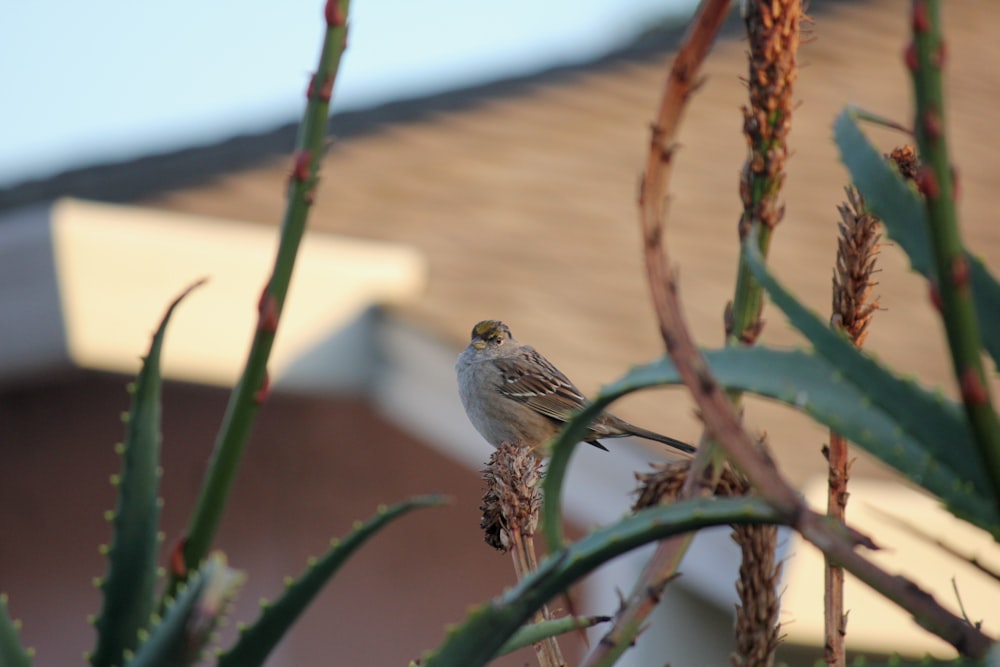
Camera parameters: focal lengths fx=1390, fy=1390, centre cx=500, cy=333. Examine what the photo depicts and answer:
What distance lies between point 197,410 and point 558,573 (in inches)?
247

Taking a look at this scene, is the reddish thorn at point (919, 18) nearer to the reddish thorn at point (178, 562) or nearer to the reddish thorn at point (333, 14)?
the reddish thorn at point (333, 14)

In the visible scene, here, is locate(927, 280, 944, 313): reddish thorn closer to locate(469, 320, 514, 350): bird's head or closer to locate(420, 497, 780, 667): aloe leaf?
locate(420, 497, 780, 667): aloe leaf

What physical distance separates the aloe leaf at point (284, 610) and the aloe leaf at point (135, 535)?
208 mm

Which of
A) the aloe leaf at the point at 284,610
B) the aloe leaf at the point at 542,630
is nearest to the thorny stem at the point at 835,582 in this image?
the aloe leaf at the point at 542,630

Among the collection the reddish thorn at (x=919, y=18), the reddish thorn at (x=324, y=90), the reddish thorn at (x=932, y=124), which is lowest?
the reddish thorn at (x=932, y=124)

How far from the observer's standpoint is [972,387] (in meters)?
1.17

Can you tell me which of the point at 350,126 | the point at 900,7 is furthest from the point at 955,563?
the point at 900,7

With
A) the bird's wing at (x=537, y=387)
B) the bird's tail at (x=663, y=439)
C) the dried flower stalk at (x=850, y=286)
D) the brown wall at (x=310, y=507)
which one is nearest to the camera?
the dried flower stalk at (x=850, y=286)

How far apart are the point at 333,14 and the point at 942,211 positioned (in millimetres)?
839

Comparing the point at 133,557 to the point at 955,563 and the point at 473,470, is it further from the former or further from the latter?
the point at 473,470

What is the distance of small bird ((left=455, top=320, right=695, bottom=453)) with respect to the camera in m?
3.64

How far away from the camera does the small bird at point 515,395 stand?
12.0 ft

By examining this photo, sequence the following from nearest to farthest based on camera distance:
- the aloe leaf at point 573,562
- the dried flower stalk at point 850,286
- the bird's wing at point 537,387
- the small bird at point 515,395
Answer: the aloe leaf at point 573,562
the dried flower stalk at point 850,286
the small bird at point 515,395
the bird's wing at point 537,387

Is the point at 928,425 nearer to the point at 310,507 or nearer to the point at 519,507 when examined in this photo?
the point at 519,507
